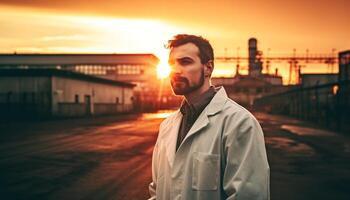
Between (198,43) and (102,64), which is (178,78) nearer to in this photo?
(198,43)

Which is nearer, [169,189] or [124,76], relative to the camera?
[169,189]

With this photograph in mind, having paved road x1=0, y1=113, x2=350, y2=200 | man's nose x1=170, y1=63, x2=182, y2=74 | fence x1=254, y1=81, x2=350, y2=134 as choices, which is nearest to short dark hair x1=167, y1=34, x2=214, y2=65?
man's nose x1=170, y1=63, x2=182, y2=74

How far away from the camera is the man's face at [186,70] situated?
2.62 metres

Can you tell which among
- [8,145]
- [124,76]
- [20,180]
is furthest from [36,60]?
[20,180]

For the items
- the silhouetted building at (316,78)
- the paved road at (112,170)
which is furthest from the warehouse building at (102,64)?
the paved road at (112,170)

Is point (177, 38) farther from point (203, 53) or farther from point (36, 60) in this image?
point (36, 60)

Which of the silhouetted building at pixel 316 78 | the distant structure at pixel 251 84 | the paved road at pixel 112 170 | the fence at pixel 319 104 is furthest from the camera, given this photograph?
the distant structure at pixel 251 84

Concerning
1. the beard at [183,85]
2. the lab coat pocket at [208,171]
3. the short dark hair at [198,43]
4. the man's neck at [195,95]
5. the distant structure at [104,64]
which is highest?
the distant structure at [104,64]

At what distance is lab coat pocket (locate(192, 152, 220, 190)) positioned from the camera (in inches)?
93.0

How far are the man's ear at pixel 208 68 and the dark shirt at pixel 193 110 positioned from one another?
10cm

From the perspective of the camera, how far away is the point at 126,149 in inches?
544

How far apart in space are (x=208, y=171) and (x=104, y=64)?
72372 mm

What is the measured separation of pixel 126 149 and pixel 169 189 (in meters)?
11.4

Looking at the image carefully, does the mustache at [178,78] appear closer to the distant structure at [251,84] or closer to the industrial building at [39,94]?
the industrial building at [39,94]
